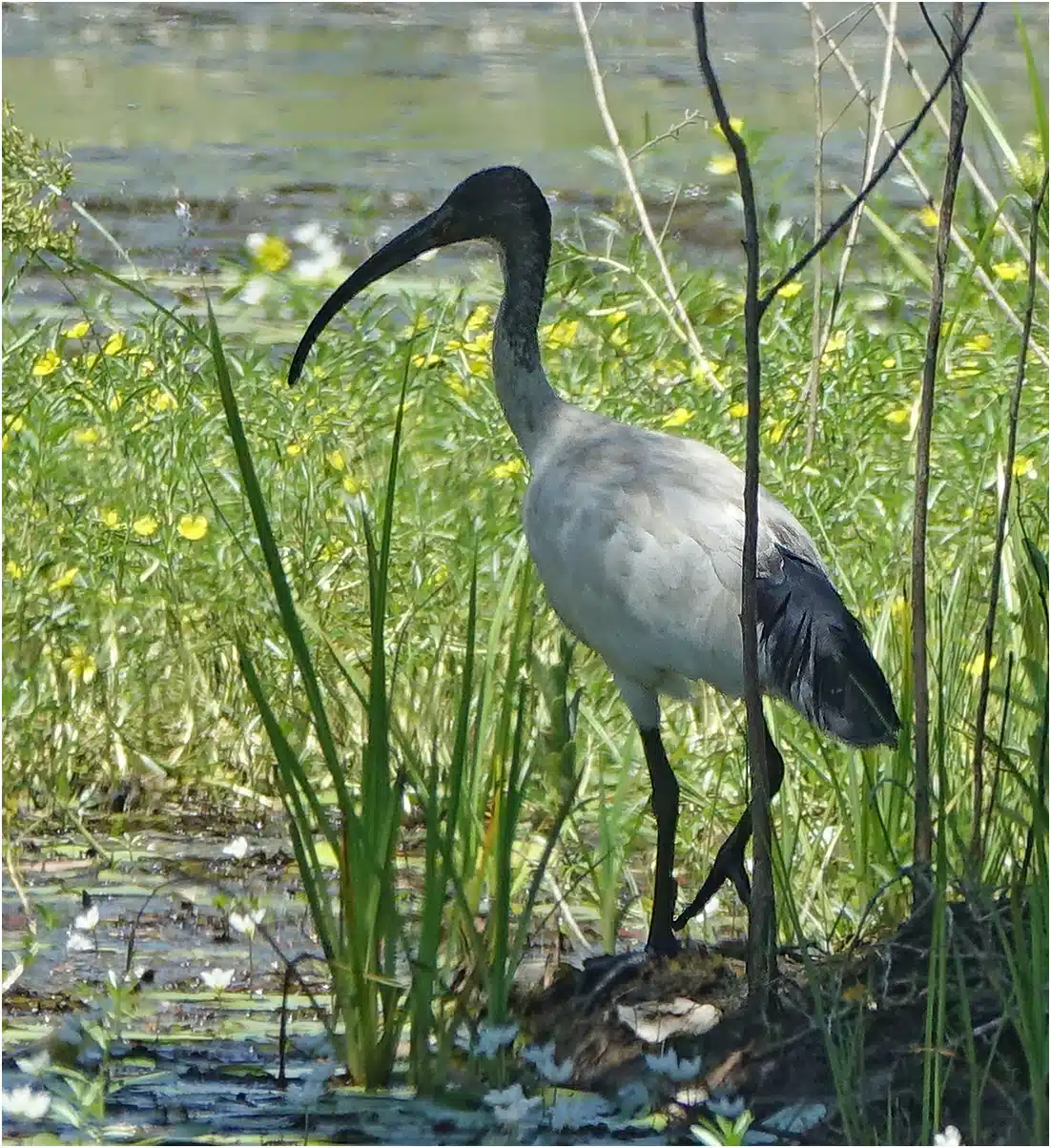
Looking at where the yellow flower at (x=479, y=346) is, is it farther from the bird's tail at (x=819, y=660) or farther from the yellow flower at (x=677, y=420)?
the bird's tail at (x=819, y=660)

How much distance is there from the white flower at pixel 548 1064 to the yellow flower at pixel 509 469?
5.99ft

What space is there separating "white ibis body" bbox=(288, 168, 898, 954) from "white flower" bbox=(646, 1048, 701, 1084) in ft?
1.24

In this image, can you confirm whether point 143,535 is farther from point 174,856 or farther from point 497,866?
point 497,866

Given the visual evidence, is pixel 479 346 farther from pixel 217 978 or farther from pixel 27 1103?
pixel 27 1103

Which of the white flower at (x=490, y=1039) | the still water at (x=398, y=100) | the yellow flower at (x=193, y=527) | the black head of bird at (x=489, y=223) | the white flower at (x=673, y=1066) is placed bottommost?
the white flower at (x=673, y=1066)

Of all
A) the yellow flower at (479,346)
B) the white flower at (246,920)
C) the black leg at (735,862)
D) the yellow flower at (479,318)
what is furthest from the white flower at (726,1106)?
the yellow flower at (479,318)

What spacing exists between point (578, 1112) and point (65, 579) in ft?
5.94

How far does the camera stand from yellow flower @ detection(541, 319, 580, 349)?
5352 millimetres

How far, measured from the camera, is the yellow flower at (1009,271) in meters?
5.15

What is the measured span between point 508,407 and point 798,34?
10.2m

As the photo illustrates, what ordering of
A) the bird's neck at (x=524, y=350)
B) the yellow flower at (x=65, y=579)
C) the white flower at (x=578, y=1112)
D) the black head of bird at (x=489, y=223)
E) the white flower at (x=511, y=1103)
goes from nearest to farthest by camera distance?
1. the white flower at (x=511, y=1103)
2. the white flower at (x=578, y=1112)
3. the bird's neck at (x=524, y=350)
4. the black head of bird at (x=489, y=223)
5. the yellow flower at (x=65, y=579)

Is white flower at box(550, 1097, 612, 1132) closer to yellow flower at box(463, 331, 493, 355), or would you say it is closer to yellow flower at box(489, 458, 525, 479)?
yellow flower at box(489, 458, 525, 479)

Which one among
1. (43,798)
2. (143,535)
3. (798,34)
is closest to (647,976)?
(43,798)

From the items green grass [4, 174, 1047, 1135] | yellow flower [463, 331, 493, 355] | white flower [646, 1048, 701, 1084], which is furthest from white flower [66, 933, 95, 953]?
yellow flower [463, 331, 493, 355]
